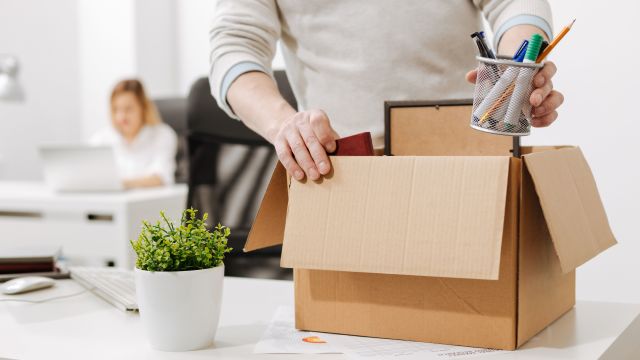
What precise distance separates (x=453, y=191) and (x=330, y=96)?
57cm

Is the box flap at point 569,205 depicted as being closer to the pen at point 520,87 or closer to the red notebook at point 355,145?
the pen at point 520,87

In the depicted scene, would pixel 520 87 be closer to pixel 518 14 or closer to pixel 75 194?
pixel 518 14

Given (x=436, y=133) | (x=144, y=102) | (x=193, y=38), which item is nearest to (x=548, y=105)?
(x=436, y=133)

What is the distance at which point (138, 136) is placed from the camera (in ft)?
12.4

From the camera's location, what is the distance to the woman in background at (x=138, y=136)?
11.7 ft

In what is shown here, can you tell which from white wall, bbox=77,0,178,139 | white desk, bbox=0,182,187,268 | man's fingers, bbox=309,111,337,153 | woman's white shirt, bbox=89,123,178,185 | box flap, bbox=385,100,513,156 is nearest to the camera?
man's fingers, bbox=309,111,337,153

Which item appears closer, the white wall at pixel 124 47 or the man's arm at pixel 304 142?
the man's arm at pixel 304 142

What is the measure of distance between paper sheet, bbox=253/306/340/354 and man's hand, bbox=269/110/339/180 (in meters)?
0.19

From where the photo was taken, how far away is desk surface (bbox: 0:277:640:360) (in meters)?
0.80

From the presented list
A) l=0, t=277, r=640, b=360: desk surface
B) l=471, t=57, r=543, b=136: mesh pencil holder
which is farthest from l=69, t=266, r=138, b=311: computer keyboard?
l=471, t=57, r=543, b=136: mesh pencil holder

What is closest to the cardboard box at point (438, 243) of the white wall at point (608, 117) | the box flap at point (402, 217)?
the box flap at point (402, 217)

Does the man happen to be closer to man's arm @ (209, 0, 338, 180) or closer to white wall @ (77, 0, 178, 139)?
man's arm @ (209, 0, 338, 180)

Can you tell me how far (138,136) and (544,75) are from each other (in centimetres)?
321

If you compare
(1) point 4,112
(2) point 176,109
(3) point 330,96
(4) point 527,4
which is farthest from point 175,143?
(4) point 527,4
